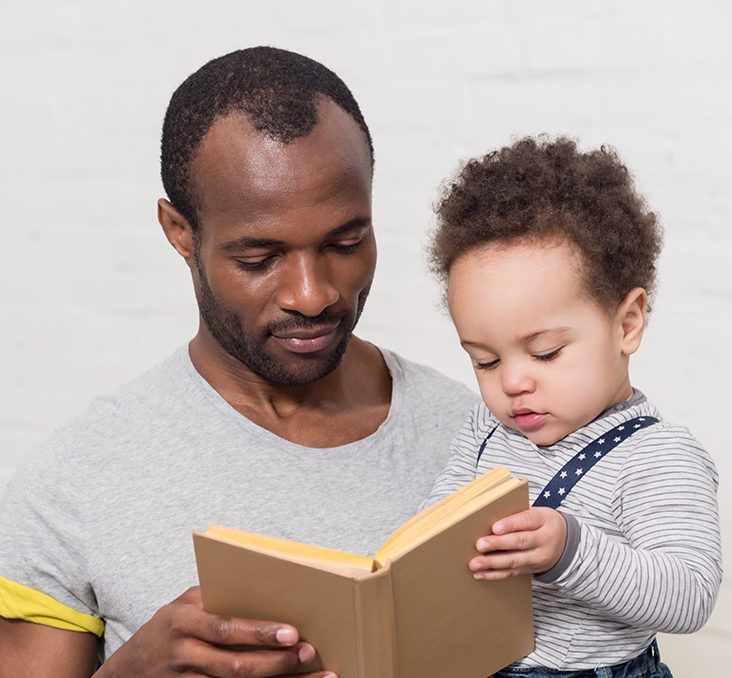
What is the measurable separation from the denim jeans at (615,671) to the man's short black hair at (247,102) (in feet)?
2.32

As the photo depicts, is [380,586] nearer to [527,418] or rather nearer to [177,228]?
[527,418]

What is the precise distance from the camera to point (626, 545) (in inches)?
54.4

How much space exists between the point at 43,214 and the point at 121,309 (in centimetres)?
31

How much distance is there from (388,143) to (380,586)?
5.45ft

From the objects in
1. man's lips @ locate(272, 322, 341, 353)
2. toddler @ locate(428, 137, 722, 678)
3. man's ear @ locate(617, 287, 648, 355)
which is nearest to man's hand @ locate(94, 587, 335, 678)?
toddler @ locate(428, 137, 722, 678)

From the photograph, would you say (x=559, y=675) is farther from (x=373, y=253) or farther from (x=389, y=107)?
(x=389, y=107)

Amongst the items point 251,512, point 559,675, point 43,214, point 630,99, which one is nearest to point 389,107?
point 630,99

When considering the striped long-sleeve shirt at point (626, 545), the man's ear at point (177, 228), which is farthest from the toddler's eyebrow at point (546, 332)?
the man's ear at point (177, 228)

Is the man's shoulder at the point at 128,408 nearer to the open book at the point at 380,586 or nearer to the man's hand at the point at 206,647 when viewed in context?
the man's hand at the point at 206,647

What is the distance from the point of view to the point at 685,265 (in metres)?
2.48

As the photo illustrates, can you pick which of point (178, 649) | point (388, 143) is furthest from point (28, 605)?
point (388, 143)

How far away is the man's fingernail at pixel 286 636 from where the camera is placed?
1263 mm

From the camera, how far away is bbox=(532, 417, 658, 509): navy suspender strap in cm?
143

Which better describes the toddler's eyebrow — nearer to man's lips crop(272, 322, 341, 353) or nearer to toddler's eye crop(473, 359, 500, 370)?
toddler's eye crop(473, 359, 500, 370)
